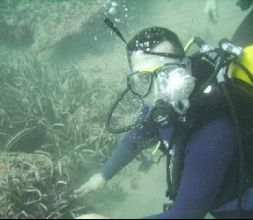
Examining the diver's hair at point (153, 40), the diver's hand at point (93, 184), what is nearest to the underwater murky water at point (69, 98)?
the diver's hand at point (93, 184)

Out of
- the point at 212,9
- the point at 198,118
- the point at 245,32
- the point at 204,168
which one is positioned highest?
the point at 212,9

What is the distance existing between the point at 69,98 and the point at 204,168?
4.95m

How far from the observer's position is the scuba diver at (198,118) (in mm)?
2359

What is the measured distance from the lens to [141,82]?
2969 mm

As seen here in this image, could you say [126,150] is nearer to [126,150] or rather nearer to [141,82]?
[126,150]

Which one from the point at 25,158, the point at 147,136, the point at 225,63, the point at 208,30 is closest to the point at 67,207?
the point at 25,158

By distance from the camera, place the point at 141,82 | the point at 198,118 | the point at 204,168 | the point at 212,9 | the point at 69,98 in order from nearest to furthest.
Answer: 1. the point at 204,168
2. the point at 198,118
3. the point at 141,82
4. the point at 212,9
5. the point at 69,98

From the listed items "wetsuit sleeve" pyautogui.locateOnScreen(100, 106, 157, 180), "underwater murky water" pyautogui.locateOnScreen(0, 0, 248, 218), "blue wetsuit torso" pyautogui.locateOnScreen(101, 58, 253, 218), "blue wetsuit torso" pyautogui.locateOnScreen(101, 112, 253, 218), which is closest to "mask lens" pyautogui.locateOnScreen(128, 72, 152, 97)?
"blue wetsuit torso" pyautogui.locateOnScreen(101, 58, 253, 218)

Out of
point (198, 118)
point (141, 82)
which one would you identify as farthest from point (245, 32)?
point (198, 118)

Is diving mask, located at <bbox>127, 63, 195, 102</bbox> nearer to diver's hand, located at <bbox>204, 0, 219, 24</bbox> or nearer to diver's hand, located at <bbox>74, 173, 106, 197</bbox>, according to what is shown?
diver's hand, located at <bbox>74, 173, 106, 197</bbox>

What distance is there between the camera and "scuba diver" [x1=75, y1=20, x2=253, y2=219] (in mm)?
2359

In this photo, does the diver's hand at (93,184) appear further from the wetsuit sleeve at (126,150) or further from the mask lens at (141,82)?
the mask lens at (141,82)

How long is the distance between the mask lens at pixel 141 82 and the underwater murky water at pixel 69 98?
177cm

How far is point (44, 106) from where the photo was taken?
645 cm
